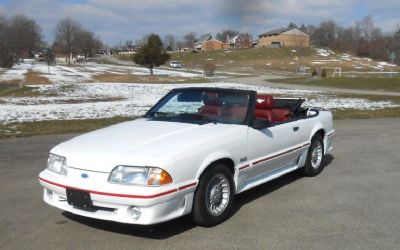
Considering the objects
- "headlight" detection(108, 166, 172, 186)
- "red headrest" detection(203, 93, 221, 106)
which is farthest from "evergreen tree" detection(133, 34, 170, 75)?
"headlight" detection(108, 166, 172, 186)

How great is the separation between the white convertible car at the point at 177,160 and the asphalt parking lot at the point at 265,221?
262mm

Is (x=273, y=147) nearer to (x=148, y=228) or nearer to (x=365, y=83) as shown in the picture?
(x=148, y=228)

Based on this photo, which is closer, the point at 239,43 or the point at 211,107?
the point at 211,107

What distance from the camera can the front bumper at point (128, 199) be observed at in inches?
167

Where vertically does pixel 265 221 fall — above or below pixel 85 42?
below

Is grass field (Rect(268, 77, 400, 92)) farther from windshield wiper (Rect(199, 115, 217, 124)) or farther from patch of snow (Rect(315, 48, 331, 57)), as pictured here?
patch of snow (Rect(315, 48, 331, 57))

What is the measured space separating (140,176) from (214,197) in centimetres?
98

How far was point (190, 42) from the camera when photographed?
185500 mm

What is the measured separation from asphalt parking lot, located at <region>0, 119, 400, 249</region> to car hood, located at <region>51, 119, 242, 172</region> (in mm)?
739

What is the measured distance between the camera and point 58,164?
482cm

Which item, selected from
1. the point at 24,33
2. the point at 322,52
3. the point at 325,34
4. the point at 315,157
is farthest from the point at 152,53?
the point at 325,34

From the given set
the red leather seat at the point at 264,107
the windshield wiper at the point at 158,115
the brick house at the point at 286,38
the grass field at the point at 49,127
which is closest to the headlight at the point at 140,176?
the windshield wiper at the point at 158,115

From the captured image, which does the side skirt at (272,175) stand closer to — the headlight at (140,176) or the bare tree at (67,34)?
the headlight at (140,176)

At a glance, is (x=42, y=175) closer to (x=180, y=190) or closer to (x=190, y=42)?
(x=180, y=190)
